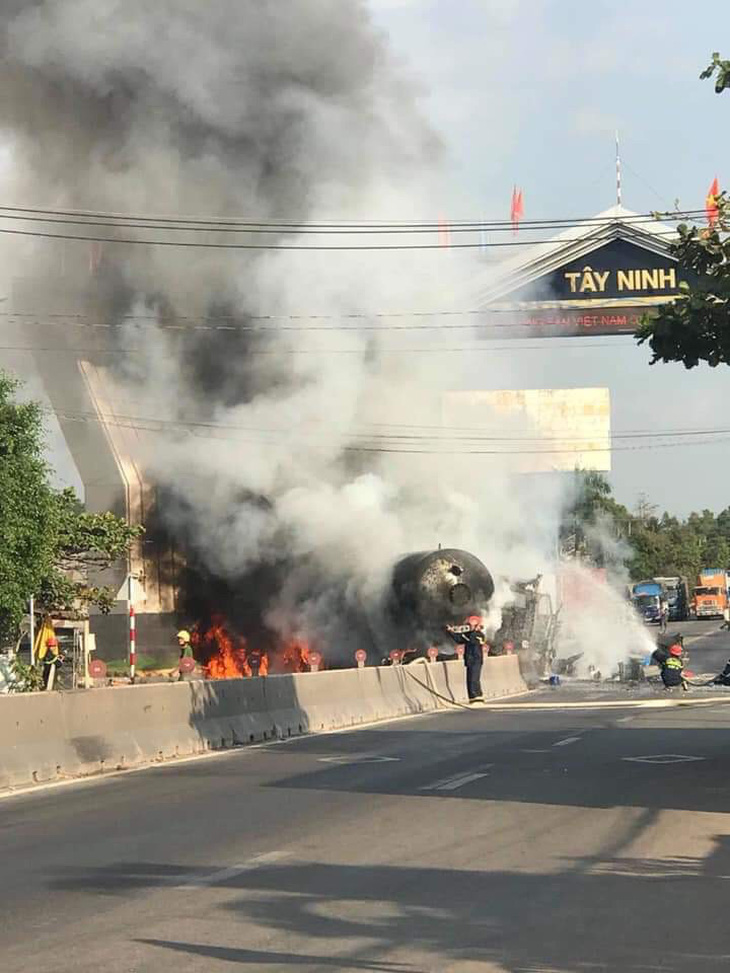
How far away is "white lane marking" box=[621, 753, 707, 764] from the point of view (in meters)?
14.2

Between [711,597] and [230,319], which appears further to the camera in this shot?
[711,597]

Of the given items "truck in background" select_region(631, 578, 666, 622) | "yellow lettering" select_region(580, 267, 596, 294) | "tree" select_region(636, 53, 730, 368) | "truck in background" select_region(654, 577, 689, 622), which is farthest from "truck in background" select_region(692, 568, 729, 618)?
"tree" select_region(636, 53, 730, 368)

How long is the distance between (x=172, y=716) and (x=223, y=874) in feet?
26.3

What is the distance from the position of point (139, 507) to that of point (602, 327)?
65.9 ft

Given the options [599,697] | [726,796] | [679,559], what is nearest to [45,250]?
[599,697]

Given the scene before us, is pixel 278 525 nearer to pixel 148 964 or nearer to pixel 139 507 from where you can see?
pixel 139 507

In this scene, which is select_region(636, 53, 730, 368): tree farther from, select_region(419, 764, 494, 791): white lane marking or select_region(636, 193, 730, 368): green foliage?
select_region(419, 764, 494, 791): white lane marking

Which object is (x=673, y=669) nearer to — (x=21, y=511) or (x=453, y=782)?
(x=21, y=511)

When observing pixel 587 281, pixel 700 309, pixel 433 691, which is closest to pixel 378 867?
pixel 700 309

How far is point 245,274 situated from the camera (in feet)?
110

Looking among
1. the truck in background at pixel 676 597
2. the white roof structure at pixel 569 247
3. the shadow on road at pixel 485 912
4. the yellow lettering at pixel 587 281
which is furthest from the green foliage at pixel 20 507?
the truck in background at pixel 676 597

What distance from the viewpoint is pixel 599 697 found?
28703 mm

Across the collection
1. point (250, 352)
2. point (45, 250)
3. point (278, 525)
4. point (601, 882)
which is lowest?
point (601, 882)

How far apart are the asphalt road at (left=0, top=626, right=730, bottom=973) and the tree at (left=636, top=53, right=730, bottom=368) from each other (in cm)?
381
